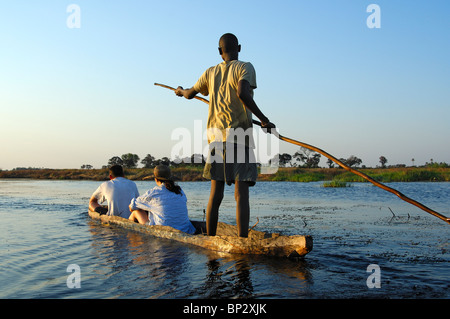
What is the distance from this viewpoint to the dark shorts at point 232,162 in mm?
3973

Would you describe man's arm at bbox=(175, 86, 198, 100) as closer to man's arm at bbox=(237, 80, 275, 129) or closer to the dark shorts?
the dark shorts

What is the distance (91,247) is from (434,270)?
157 inches

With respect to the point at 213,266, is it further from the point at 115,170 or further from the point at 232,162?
the point at 115,170

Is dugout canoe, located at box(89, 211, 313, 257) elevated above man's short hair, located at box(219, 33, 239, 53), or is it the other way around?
man's short hair, located at box(219, 33, 239, 53)

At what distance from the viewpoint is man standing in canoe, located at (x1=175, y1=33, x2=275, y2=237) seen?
12.9 ft

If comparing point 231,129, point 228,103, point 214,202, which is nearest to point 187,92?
point 228,103

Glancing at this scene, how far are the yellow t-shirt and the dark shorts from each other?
8cm

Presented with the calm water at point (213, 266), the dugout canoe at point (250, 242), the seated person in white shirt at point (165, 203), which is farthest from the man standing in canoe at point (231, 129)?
the seated person in white shirt at point (165, 203)

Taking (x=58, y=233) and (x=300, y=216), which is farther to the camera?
(x=300, y=216)

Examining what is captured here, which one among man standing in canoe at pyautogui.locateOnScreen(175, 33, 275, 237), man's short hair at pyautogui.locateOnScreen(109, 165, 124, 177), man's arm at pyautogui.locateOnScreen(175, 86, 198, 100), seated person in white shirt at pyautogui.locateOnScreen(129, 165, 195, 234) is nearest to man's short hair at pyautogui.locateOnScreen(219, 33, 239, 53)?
man standing in canoe at pyautogui.locateOnScreen(175, 33, 275, 237)

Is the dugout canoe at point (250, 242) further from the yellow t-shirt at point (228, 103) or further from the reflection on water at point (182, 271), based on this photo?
the yellow t-shirt at point (228, 103)
